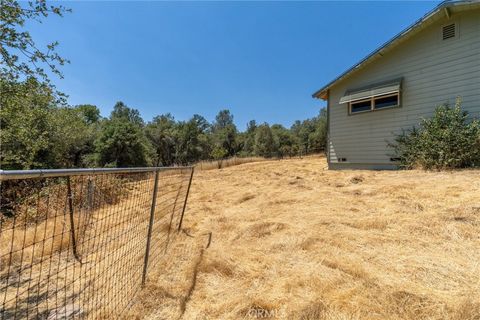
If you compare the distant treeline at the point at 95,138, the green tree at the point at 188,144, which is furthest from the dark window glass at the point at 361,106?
the green tree at the point at 188,144

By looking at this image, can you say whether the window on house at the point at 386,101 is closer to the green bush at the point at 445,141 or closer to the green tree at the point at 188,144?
the green bush at the point at 445,141

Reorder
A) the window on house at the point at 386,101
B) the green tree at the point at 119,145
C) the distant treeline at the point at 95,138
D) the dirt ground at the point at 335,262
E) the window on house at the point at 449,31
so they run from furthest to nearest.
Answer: the green tree at the point at 119,145 < the window on house at the point at 386,101 < the window on house at the point at 449,31 < the distant treeline at the point at 95,138 < the dirt ground at the point at 335,262

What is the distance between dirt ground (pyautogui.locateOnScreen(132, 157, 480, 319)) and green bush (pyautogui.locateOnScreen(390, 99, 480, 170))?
5.87ft

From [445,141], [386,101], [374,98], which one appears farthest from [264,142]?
[445,141]

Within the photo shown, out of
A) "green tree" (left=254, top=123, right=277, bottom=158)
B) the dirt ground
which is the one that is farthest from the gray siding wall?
"green tree" (left=254, top=123, right=277, bottom=158)

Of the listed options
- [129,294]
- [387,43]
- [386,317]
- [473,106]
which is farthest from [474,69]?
[129,294]

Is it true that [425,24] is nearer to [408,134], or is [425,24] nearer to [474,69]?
[474,69]

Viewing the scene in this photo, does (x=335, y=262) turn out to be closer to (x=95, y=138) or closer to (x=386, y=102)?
(x=386, y=102)

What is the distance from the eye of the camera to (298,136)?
37.6m

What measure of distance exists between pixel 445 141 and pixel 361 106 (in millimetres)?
2833

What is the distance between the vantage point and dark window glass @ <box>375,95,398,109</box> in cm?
711

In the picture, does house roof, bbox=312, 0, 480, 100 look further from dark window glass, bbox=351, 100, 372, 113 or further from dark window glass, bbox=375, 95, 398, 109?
dark window glass, bbox=375, 95, 398, 109

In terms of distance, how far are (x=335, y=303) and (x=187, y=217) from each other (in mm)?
3104

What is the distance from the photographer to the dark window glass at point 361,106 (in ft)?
25.3
